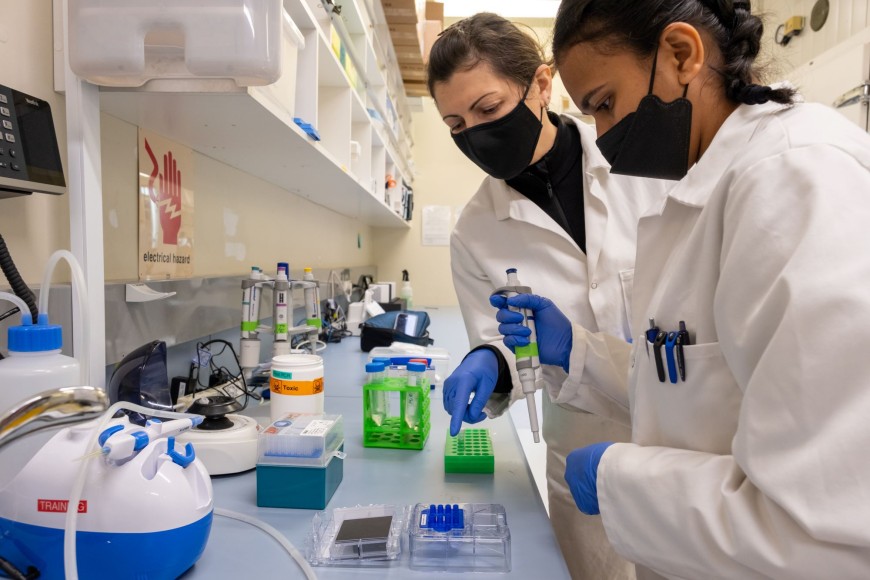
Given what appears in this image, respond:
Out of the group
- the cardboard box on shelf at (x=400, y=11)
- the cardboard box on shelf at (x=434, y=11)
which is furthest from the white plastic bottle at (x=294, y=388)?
the cardboard box on shelf at (x=434, y=11)

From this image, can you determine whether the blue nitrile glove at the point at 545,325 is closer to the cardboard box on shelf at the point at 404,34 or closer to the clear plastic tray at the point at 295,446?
the clear plastic tray at the point at 295,446

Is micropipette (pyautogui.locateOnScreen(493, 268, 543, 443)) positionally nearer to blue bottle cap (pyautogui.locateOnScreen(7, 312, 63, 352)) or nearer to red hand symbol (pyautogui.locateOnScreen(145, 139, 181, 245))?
blue bottle cap (pyautogui.locateOnScreen(7, 312, 63, 352))

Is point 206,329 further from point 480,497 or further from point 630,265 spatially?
point 630,265

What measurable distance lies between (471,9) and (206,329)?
4348 mm

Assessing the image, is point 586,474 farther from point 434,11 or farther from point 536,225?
point 434,11

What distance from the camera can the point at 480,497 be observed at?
2.94ft

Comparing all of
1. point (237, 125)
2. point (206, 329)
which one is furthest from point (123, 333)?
point (237, 125)

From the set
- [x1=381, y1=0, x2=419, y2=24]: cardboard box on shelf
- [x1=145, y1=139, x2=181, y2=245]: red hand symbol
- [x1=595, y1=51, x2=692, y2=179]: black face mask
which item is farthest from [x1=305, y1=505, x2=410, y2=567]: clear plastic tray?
[x1=381, y1=0, x2=419, y2=24]: cardboard box on shelf

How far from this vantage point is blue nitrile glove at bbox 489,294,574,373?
1.10 m

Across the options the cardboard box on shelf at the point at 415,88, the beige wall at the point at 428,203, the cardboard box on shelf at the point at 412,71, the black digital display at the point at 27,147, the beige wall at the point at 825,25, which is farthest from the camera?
the beige wall at the point at 428,203

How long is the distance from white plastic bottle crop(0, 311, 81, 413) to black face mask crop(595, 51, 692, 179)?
783mm

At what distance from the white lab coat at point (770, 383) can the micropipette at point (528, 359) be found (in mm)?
332

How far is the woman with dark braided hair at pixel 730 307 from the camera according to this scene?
0.46 meters

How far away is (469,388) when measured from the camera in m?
1.08
